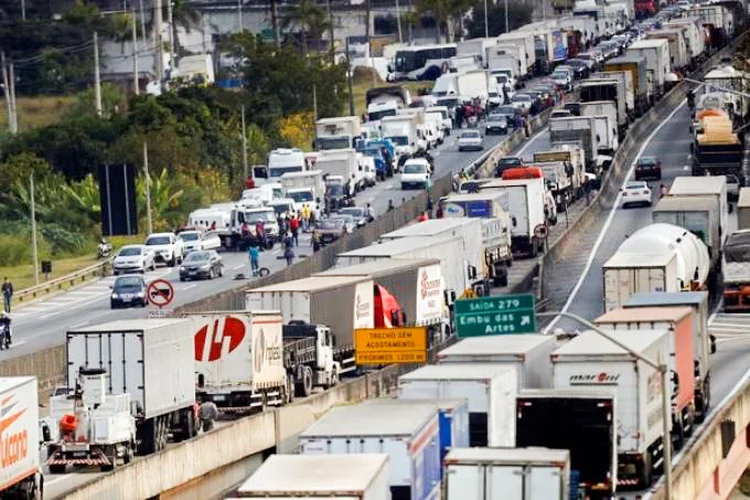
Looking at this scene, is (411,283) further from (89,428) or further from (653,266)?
(89,428)

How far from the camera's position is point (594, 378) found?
154 ft

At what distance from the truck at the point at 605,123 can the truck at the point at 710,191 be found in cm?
2398

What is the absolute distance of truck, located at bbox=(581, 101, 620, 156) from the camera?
116812 mm

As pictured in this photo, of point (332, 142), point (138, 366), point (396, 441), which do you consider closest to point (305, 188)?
point (332, 142)

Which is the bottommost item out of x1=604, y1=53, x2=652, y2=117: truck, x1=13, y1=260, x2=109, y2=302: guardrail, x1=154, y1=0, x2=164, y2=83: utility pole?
x1=13, y1=260, x2=109, y2=302: guardrail

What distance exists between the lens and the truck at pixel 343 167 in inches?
4628

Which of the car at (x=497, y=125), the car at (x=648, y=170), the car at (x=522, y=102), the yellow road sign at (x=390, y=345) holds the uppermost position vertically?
the car at (x=522, y=102)

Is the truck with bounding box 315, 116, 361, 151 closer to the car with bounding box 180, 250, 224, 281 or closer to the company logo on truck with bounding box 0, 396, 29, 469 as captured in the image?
the car with bounding box 180, 250, 224, 281

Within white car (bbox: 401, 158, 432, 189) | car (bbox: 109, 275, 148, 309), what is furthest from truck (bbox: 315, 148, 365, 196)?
car (bbox: 109, 275, 148, 309)

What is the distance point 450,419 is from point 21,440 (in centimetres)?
742

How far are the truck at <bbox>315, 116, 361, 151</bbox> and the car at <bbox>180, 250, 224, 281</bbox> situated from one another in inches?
1432

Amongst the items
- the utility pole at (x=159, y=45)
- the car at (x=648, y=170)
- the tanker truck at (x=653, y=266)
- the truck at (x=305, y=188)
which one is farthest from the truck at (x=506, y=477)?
the utility pole at (x=159, y=45)

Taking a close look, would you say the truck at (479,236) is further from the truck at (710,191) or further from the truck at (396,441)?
the truck at (396,441)

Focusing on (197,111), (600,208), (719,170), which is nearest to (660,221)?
(600,208)
